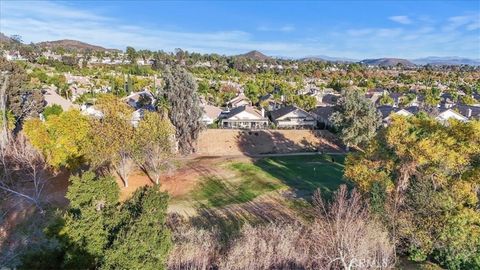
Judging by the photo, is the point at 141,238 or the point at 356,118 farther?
the point at 356,118

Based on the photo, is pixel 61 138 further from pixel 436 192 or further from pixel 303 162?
pixel 436 192

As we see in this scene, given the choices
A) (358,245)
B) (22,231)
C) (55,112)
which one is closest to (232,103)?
(55,112)

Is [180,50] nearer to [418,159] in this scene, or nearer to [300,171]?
[300,171]

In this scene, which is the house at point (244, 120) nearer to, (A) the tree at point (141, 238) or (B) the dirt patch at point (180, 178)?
(B) the dirt patch at point (180, 178)

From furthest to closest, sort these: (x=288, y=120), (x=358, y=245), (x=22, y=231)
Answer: (x=288, y=120)
(x=22, y=231)
(x=358, y=245)

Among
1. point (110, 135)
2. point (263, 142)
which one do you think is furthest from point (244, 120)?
point (110, 135)

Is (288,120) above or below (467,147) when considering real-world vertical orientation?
below
